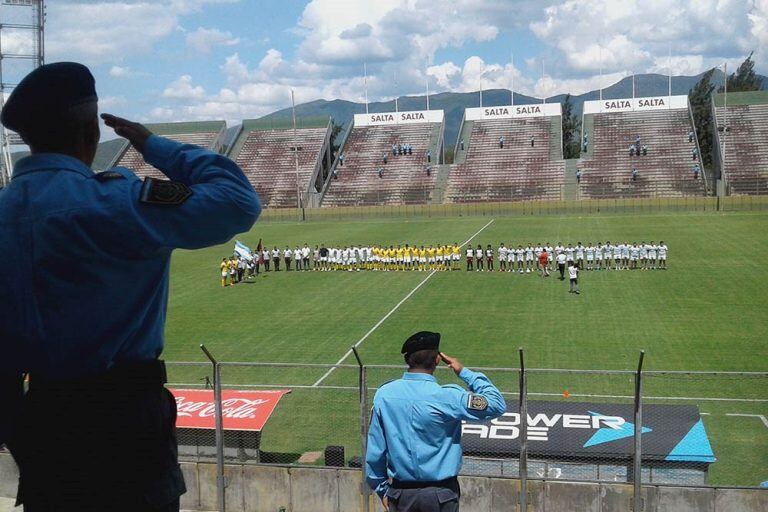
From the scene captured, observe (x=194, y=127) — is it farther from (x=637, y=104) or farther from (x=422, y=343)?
(x=422, y=343)

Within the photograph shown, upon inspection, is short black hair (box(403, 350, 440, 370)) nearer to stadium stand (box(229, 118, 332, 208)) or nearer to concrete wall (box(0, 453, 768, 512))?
concrete wall (box(0, 453, 768, 512))

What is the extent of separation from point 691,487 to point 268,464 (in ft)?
15.2

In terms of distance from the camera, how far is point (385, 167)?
70.1 meters

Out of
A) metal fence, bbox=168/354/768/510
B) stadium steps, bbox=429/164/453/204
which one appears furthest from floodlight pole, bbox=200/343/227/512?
stadium steps, bbox=429/164/453/204

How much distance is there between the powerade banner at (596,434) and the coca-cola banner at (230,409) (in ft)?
7.86

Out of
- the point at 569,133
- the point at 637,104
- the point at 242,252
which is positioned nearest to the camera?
the point at 242,252

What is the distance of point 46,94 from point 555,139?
71.5 m

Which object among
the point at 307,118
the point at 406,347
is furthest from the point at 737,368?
the point at 307,118

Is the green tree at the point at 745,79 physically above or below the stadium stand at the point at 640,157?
above

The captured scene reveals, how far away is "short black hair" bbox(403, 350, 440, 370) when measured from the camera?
3.96m

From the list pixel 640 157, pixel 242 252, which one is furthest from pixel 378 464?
pixel 640 157

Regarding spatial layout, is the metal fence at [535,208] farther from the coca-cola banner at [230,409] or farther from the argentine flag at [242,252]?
the coca-cola banner at [230,409]

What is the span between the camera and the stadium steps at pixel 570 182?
202ft

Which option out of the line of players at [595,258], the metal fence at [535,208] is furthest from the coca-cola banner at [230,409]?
the metal fence at [535,208]
